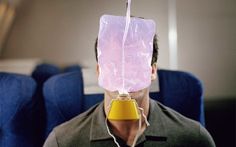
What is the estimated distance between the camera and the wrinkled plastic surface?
0.82 metres

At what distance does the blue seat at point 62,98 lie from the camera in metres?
1.18

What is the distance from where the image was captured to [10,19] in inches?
66.0

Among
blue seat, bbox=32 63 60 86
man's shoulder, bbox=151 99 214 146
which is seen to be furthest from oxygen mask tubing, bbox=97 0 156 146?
blue seat, bbox=32 63 60 86

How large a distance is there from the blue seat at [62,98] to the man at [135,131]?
0.48 feet

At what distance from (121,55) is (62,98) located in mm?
451

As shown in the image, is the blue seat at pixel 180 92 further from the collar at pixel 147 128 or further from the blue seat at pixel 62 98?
the blue seat at pixel 62 98

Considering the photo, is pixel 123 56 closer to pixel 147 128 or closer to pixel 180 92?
pixel 147 128

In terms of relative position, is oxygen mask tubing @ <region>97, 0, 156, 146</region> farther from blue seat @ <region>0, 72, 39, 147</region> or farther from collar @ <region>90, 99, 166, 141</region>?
blue seat @ <region>0, 72, 39, 147</region>

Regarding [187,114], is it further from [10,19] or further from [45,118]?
[10,19]

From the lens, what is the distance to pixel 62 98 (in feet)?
3.89

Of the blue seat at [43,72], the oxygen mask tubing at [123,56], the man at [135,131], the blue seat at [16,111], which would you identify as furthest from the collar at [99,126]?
the blue seat at [43,72]

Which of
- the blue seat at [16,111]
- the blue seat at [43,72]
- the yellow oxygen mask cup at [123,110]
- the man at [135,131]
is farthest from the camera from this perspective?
the blue seat at [43,72]

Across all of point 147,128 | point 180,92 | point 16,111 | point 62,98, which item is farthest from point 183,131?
point 16,111

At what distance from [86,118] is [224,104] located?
3.03 ft
